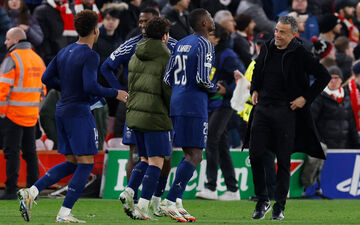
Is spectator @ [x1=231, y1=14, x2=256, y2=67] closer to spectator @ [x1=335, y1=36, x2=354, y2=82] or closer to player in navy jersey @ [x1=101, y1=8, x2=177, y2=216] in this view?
spectator @ [x1=335, y1=36, x2=354, y2=82]

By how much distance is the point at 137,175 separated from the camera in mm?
11086

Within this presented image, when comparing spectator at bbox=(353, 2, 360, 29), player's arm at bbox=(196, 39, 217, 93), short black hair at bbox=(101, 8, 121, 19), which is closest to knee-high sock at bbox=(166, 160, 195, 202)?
player's arm at bbox=(196, 39, 217, 93)

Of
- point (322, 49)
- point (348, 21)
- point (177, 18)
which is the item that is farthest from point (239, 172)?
point (348, 21)

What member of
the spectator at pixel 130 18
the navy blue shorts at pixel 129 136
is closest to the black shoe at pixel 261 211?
the navy blue shorts at pixel 129 136

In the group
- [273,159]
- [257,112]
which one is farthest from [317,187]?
[257,112]

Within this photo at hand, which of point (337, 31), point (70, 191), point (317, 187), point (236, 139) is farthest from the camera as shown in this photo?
point (337, 31)

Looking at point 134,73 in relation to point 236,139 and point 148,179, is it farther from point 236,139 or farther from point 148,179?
point 236,139

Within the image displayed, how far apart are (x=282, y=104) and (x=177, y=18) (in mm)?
5477

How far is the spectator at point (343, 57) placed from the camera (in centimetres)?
1919

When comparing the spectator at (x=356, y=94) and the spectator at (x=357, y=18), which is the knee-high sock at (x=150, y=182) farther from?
the spectator at (x=357, y=18)

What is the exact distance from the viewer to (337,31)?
2044 cm

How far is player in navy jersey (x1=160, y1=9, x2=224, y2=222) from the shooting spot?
1066 centimetres

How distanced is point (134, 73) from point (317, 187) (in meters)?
5.90

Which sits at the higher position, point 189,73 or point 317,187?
point 189,73
